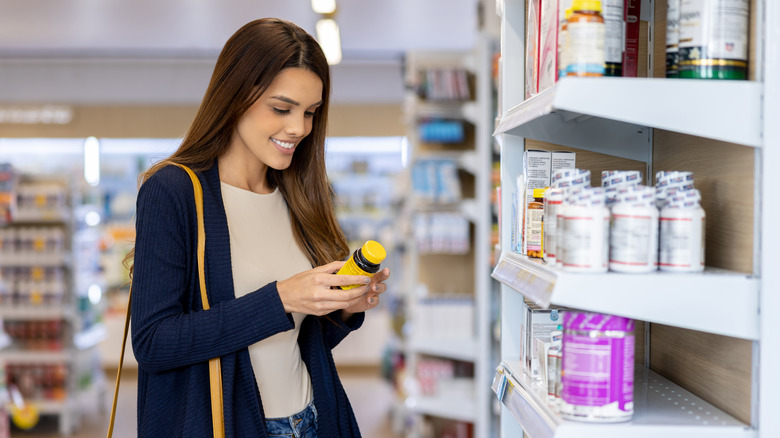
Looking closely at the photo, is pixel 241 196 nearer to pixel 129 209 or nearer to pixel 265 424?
pixel 265 424

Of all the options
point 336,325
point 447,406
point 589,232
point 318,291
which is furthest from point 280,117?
point 447,406

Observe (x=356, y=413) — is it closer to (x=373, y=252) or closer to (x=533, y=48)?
(x=373, y=252)

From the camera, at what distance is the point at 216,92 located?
1783mm

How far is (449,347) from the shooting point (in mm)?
4801

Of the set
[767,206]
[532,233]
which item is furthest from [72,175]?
[767,206]

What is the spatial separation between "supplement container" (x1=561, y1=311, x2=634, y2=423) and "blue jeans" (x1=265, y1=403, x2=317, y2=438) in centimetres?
77

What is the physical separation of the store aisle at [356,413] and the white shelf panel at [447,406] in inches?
46.3

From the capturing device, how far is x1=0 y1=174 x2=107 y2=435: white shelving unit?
6.14 meters

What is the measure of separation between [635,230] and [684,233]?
0.29ft

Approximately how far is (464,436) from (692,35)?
13.6 feet

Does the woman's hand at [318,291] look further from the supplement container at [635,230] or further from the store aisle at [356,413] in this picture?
the store aisle at [356,413]

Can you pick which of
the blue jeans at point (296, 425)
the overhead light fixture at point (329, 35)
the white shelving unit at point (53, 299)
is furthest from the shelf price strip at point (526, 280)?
the white shelving unit at point (53, 299)

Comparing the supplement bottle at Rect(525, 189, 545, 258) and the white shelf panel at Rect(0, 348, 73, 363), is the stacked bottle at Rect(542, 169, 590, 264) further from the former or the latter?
the white shelf panel at Rect(0, 348, 73, 363)

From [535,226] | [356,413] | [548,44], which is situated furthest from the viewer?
[356,413]
